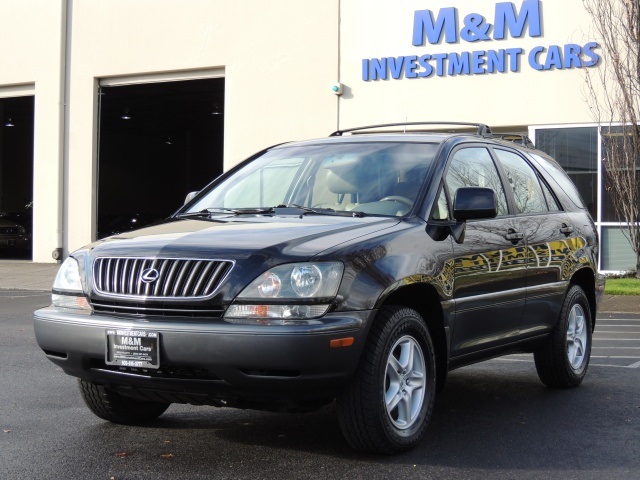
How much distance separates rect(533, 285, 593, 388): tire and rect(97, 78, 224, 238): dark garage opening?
32.5 m

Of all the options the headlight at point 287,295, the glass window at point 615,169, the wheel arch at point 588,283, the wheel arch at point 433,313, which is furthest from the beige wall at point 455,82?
the headlight at point 287,295

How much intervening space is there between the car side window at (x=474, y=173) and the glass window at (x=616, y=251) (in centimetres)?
1302

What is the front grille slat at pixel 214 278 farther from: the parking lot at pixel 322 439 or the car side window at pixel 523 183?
the car side window at pixel 523 183

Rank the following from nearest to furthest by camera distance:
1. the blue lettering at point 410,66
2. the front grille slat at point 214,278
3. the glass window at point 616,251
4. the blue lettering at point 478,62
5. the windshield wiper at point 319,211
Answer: the front grille slat at point 214,278, the windshield wiper at point 319,211, the glass window at point 616,251, the blue lettering at point 478,62, the blue lettering at point 410,66

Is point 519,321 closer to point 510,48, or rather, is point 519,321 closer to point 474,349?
point 474,349

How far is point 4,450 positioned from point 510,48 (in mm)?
15891

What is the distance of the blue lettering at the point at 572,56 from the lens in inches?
746

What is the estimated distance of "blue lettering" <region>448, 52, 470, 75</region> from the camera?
1975 cm

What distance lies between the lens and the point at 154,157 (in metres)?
50.8

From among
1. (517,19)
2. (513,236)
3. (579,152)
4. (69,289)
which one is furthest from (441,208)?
(517,19)

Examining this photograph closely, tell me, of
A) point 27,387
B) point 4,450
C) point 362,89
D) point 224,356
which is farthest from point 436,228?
point 362,89

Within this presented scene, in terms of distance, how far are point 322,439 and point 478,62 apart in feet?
49.9

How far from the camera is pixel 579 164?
19.3m

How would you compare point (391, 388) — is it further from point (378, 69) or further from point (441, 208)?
point (378, 69)
